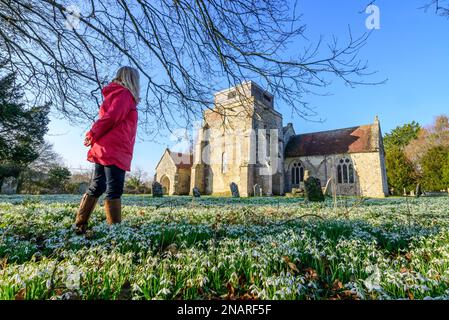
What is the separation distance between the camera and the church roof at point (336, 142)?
2719 cm

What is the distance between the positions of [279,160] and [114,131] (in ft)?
90.6

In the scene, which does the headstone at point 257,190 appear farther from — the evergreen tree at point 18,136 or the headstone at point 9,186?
the headstone at point 9,186

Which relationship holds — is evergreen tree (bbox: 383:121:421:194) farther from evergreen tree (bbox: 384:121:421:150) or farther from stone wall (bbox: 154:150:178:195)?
stone wall (bbox: 154:150:178:195)

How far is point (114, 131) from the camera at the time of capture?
11.2 feet

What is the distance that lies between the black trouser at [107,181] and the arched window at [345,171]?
29.0 meters

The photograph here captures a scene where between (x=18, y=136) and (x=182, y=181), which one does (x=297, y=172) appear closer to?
(x=182, y=181)

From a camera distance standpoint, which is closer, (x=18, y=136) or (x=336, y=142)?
(x=18, y=136)

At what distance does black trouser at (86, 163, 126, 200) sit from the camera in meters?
3.43

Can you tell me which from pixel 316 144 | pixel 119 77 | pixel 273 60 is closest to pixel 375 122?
pixel 316 144

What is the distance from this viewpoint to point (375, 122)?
28.1 meters

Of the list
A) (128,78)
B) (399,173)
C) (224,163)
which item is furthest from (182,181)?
(128,78)

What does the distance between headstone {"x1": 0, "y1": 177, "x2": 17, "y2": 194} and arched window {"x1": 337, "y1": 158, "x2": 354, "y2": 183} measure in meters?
37.0

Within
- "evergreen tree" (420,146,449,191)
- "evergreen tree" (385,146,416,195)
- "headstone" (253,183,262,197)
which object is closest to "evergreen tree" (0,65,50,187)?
"headstone" (253,183,262,197)

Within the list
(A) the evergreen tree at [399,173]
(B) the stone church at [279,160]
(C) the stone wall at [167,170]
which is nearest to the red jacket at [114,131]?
(B) the stone church at [279,160]
